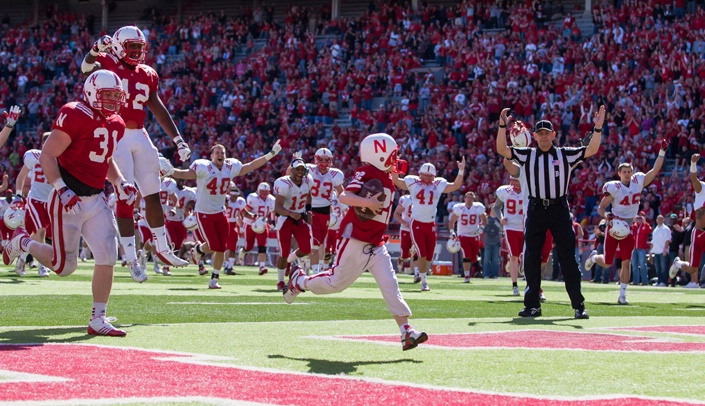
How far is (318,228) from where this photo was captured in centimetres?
1758

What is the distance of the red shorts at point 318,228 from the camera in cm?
1744

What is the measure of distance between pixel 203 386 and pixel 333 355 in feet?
5.70

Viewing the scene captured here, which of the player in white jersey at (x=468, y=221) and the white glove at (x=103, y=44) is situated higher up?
the white glove at (x=103, y=44)

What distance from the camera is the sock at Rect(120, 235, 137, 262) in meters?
10.0

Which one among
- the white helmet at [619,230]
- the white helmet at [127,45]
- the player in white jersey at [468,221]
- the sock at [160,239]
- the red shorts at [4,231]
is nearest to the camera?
the white helmet at [127,45]

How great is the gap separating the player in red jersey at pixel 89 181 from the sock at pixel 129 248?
1969mm

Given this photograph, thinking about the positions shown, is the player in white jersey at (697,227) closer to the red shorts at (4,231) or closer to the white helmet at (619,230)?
the white helmet at (619,230)

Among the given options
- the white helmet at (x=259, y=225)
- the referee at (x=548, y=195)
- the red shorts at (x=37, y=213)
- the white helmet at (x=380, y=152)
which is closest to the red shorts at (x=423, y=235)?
the white helmet at (x=259, y=225)

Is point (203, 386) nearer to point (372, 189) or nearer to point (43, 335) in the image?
point (372, 189)

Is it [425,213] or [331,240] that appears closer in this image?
[425,213]

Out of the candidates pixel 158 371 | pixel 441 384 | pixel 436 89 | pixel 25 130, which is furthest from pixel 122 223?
pixel 25 130

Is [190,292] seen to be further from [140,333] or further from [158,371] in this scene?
[158,371]

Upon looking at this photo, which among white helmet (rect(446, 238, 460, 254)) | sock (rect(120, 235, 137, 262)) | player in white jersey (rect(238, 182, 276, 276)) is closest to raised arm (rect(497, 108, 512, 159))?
sock (rect(120, 235, 137, 262))

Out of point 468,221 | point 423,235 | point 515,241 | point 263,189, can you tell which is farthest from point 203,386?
point 263,189
